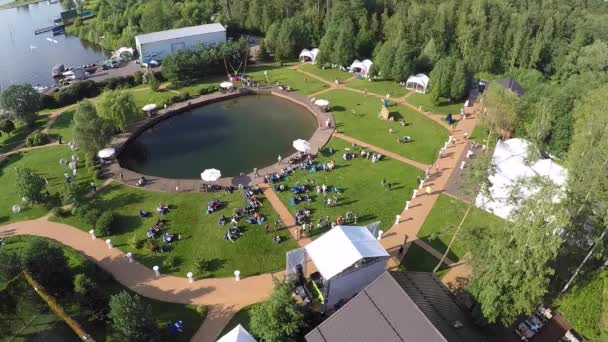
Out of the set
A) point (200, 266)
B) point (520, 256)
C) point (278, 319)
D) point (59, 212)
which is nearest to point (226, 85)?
point (59, 212)

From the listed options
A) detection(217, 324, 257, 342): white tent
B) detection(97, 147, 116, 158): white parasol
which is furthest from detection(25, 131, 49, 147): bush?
→ detection(217, 324, 257, 342): white tent

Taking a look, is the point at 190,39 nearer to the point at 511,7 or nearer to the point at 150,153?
the point at 150,153

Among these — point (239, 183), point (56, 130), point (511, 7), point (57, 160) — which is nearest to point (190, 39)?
point (56, 130)

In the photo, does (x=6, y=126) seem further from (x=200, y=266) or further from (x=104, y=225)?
(x=200, y=266)

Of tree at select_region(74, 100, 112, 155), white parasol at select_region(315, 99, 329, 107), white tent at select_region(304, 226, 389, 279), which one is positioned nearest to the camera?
white tent at select_region(304, 226, 389, 279)

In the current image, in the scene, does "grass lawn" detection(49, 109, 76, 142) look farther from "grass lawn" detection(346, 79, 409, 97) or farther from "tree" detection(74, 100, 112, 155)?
"grass lawn" detection(346, 79, 409, 97)
